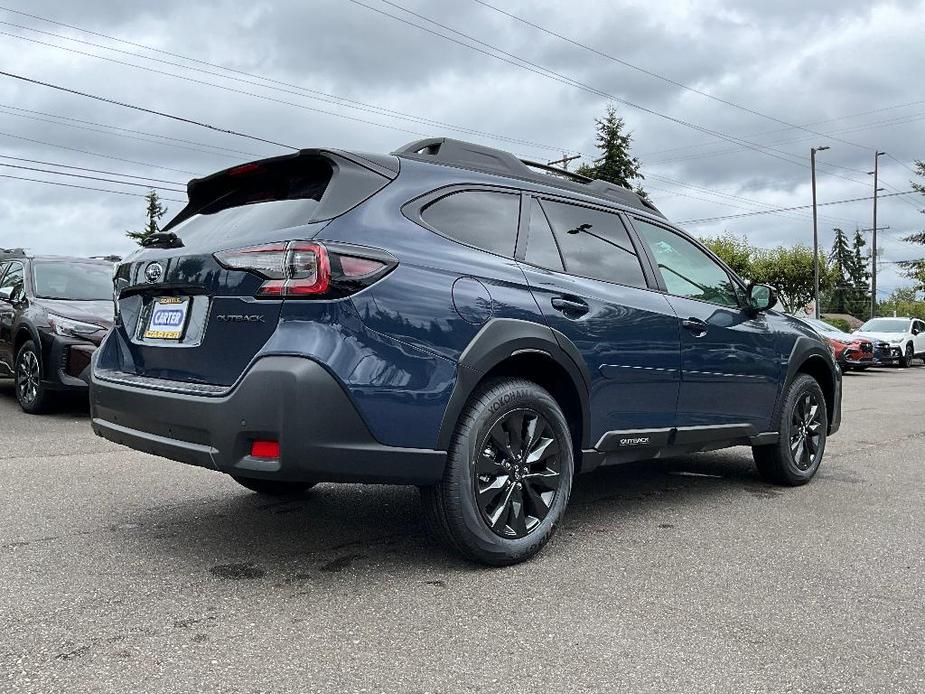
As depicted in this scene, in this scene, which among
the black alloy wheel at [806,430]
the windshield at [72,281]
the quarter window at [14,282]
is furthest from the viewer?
the quarter window at [14,282]

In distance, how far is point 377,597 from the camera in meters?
3.21

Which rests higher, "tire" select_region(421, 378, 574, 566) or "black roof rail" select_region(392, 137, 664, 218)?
"black roof rail" select_region(392, 137, 664, 218)

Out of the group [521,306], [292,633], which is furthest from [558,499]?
[292,633]

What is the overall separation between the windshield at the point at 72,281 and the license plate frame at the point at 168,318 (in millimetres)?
5937

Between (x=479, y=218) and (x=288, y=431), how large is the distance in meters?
1.35

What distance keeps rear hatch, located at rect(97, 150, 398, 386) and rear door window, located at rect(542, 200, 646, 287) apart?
0.98 m

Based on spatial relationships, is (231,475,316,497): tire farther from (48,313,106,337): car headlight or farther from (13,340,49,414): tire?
(13,340,49,414): tire

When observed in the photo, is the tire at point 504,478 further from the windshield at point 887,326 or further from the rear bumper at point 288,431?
the windshield at point 887,326

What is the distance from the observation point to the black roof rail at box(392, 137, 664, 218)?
3957 millimetres

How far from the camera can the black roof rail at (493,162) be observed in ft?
13.0

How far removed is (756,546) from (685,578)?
72cm

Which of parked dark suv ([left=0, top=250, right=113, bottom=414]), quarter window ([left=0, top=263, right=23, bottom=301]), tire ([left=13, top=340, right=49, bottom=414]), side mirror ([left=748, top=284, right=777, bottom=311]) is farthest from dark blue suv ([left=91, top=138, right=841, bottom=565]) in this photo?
quarter window ([left=0, top=263, right=23, bottom=301])

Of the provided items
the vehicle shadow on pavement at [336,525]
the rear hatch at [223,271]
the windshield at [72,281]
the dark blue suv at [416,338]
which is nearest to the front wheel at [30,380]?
the windshield at [72,281]

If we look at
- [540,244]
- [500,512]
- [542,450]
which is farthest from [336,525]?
[540,244]
